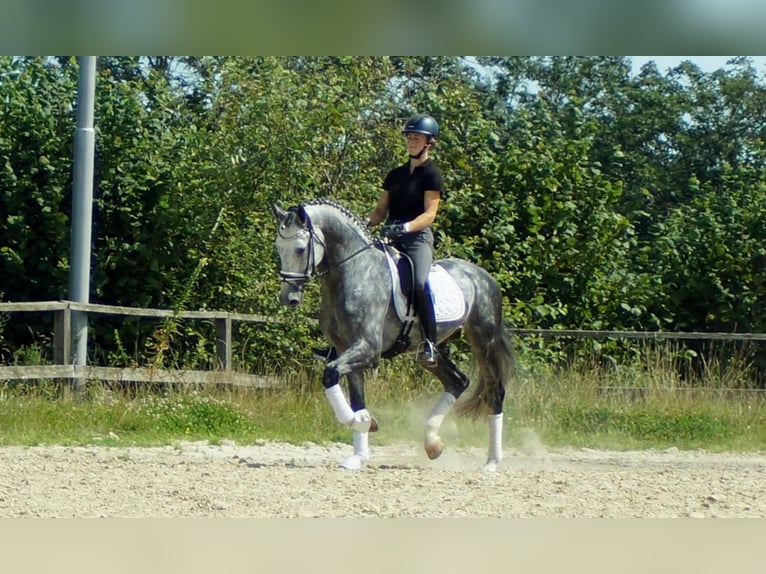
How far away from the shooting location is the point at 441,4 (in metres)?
6.12

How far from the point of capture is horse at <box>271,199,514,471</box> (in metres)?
9.90

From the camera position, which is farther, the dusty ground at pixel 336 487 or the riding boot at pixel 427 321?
the riding boot at pixel 427 321

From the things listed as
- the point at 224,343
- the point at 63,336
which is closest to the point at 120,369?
the point at 63,336

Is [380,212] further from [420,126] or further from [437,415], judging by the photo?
[437,415]

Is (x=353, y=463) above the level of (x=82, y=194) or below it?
below

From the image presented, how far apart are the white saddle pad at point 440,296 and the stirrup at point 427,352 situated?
22 centimetres

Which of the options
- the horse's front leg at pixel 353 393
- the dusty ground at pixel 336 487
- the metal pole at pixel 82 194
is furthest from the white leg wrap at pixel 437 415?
the metal pole at pixel 82 194

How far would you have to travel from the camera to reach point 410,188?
34.1 ft

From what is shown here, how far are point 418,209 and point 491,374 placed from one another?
69.1 inches

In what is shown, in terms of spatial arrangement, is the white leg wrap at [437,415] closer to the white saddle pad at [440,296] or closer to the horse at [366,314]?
the horse at [366,314]

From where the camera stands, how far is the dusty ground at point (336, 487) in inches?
306

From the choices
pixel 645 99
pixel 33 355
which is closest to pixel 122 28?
pixel 33 355

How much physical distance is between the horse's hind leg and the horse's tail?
0.67 feet

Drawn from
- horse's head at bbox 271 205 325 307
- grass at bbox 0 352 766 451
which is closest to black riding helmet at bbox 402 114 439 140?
horse's head at bbox 271 205 325 307
